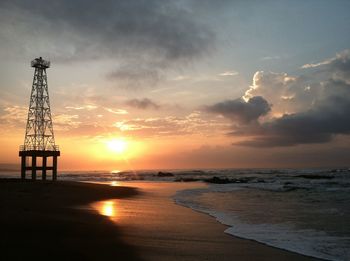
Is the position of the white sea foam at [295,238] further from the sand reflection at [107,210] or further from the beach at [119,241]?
the sand reflection at [107,210]

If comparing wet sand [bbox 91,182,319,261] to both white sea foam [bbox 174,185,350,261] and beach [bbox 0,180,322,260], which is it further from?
white sea foam [bbox 174,185,350,261]

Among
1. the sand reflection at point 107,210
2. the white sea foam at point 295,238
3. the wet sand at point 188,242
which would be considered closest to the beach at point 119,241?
the wet sand at point 188,242

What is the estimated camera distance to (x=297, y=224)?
44.1ft

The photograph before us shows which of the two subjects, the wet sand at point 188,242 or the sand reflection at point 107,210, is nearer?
the wet sand at point 188,242

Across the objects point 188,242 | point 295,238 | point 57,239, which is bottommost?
point 295,238

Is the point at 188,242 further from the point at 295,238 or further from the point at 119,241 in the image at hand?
the point at 295,238

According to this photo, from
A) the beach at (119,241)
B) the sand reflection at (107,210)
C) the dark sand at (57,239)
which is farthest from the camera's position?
the sand reflection at (107,210)

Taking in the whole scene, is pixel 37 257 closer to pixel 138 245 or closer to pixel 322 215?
pixel 138 245

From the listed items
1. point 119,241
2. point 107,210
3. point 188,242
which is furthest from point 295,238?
Answer: point 107,210

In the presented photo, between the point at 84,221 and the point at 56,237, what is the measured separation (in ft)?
11.7

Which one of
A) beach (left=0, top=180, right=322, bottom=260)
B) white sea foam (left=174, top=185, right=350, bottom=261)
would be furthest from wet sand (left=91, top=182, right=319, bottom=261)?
white sea foam (left=174, top=185, right=350, bottom=261)

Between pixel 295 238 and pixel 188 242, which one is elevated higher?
pixel 188 242

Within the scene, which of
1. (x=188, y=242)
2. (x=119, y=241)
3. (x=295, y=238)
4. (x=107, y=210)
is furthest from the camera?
(x=107, y=210)

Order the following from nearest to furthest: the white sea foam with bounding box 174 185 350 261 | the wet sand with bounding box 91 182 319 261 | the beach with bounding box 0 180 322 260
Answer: the beach with bounding box 0 180 322 260 < the wet sand with bounding box 91 182 319 261 < the white sea foam with bounding box 174 185 350 261
